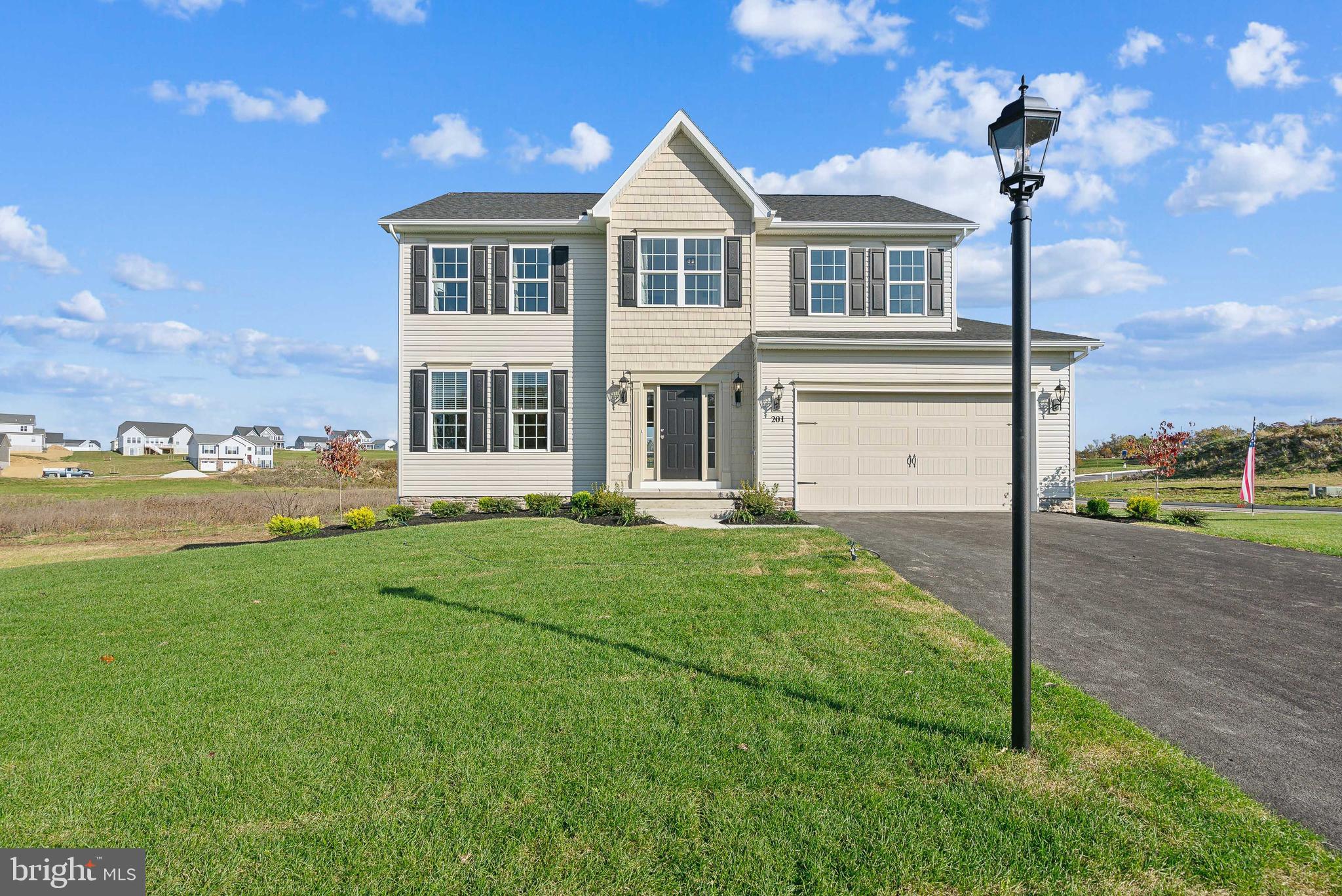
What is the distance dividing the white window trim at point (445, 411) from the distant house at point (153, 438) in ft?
330

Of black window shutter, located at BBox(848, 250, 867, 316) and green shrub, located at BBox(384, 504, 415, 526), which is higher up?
black window shutter, located at BBox(848, 250, 867, 316)

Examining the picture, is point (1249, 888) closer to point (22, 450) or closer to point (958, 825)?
point (958, 825)

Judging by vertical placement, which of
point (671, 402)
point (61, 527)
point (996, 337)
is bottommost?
point (61, 527)

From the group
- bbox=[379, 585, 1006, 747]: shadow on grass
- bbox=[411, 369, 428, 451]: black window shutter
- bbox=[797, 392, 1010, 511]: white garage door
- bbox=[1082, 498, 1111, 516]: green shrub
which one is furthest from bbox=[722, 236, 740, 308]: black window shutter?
bbox=[379, 585, 1006, 747]: shadow on grass

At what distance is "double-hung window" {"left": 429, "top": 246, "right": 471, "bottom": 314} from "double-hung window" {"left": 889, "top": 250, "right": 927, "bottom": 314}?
975 centimetres

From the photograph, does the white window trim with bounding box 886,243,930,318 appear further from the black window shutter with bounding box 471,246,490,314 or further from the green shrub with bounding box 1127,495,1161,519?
the black window shutter with bounding box 471,246,490,314

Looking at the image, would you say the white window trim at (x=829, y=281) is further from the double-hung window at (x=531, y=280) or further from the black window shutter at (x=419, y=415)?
the black window shutter at (x=419, y=415)

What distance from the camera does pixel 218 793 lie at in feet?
10.6

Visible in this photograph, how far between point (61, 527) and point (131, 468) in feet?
165

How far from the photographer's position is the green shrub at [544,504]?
47.4 feet

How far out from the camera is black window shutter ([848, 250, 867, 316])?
15578mm

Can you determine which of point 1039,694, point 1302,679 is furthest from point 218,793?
point 1302,679

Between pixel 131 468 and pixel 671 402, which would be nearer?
pixel 671 402

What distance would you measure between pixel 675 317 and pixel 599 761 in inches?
483
